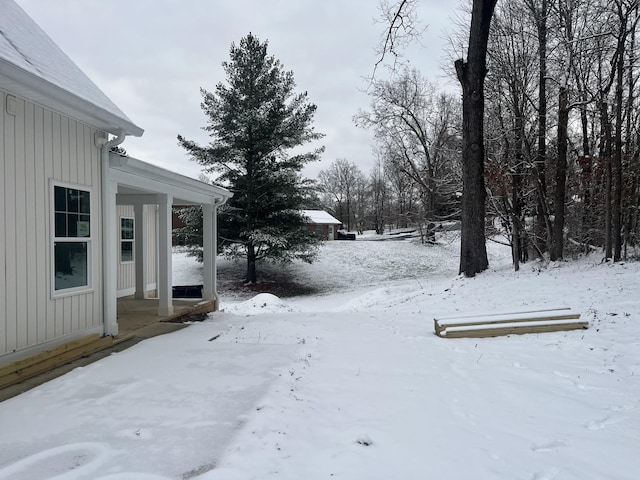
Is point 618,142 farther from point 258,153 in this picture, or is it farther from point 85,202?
Result: point 258,153

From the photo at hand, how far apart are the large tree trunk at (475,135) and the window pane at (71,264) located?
9.10m

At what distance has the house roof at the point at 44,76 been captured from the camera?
406cm

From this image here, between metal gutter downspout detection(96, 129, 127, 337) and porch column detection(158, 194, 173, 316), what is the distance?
171 centimetres

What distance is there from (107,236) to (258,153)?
563 inches

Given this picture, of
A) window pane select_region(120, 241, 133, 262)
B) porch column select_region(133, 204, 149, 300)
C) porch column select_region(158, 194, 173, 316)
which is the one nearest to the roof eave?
porch column select_region(158, 194, 173, 316)

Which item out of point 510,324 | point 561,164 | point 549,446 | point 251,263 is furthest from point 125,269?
point 561,164

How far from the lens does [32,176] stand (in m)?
4.53

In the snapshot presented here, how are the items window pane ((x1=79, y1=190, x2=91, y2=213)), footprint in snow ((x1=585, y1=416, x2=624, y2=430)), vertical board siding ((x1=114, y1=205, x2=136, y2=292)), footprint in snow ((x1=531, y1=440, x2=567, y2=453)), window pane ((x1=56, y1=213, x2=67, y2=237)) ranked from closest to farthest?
footprint in snow ((x1=531, y1=440, x2=567, y2=453))
footprint in snow ((x1=585, y1=416, x2=624, y2=430))
window pane ((x1=56, y1=213, x2=67, y2=237))
window pane ((x1=79, y1=190, x2=91, y2=213))
vertical board siding ((x1=114, y1=205, x2=136, y2=292))

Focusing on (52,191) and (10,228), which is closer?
(10,228)

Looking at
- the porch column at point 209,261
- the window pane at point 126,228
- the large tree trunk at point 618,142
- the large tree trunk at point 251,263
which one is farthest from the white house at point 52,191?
the large tree trunk at point 251,263

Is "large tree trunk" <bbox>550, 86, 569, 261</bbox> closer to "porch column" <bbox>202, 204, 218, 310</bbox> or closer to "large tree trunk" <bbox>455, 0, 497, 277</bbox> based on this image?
"large tree trunk" <bbox>455, 0, 497, 277</bbox>

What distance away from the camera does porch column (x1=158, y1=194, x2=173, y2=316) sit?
7.65m

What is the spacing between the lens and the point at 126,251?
1031 centimetres

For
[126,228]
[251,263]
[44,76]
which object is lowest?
[251,263]
